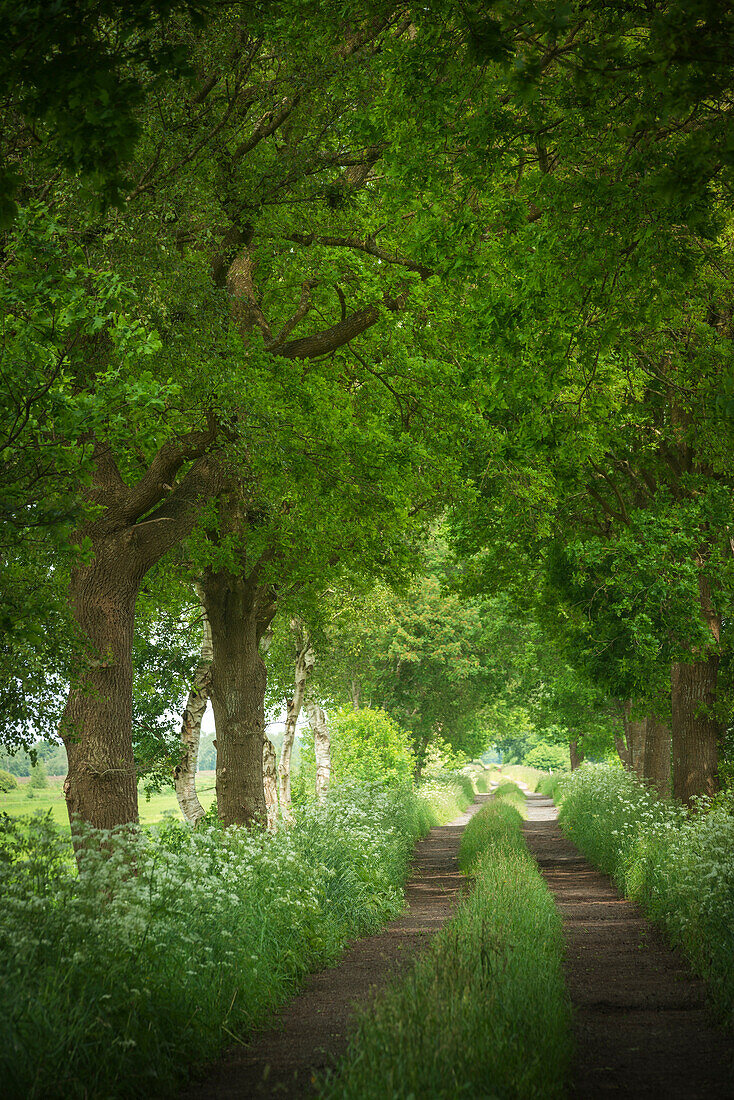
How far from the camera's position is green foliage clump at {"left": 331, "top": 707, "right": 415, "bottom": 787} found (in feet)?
83.3

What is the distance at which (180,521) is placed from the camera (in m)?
10.8

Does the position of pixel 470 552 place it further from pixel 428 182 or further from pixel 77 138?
pixel 77 138

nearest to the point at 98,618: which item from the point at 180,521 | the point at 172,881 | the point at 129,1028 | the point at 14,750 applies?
the point at 180,521

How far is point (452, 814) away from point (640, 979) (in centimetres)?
2960

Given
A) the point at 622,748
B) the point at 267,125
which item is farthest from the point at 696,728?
the point at 622,748

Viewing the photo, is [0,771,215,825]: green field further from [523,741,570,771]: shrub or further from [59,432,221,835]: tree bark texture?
[523,741,570,771]: shrub

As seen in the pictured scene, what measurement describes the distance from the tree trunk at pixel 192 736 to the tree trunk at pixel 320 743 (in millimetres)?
4520

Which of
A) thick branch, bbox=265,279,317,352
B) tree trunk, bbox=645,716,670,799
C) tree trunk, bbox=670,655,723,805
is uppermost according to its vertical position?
thick branch, bbox=265,279,317,352

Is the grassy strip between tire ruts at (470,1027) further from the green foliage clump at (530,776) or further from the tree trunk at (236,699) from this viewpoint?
the green foliage clump at (530,776)

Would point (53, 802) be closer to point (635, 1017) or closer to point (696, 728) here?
point (696, 728)

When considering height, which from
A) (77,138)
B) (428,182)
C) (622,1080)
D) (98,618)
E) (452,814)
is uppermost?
(428,182)

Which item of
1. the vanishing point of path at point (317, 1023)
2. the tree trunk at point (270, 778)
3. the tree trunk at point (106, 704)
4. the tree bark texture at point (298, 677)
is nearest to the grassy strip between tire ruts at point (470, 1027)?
the vanishing point of path at point (317, 1023)

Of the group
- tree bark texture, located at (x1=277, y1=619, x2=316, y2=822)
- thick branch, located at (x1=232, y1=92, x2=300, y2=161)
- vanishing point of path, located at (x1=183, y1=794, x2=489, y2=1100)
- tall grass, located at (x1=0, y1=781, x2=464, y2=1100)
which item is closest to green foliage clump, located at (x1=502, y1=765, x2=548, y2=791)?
tree bark texture, located at (x1=277, y1=619, x2=316, y2=822)

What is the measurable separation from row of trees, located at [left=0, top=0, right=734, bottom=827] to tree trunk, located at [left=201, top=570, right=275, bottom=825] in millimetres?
53
